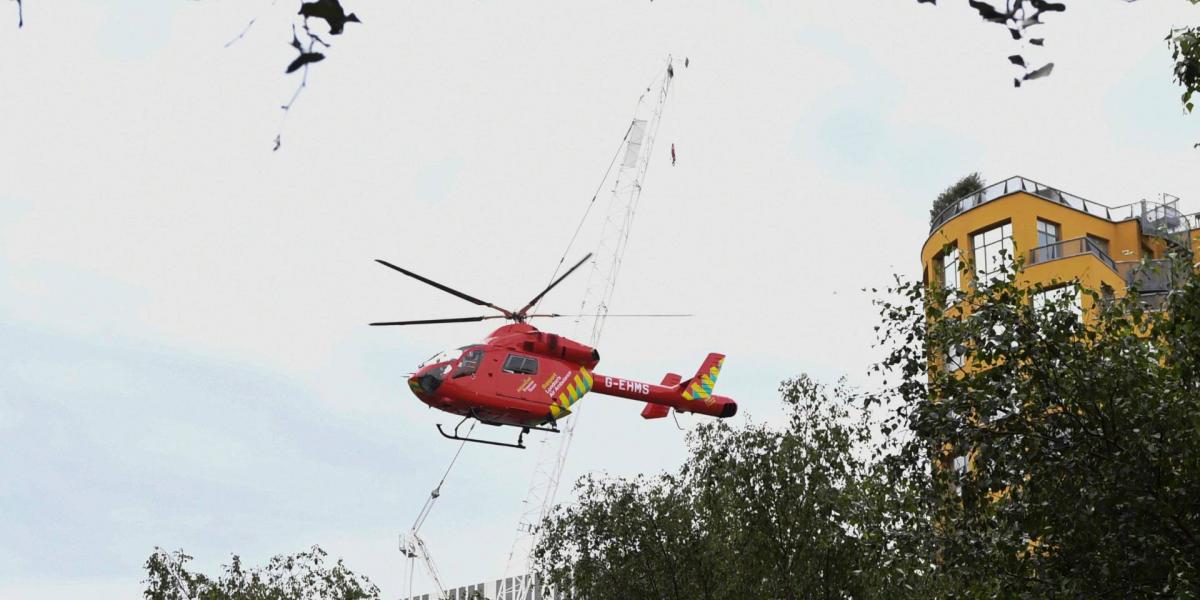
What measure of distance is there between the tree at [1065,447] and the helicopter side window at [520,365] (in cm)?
1911

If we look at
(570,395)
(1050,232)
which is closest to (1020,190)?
(1050,232)

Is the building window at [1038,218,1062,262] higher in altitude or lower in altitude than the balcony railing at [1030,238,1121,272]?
higher

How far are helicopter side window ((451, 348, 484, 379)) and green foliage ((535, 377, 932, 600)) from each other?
8.44 meters

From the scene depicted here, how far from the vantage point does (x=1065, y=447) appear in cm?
1908

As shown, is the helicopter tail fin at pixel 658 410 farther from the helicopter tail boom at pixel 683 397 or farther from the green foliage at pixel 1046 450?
the green foliage at pixel 1046 450

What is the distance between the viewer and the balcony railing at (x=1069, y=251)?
49.0 m

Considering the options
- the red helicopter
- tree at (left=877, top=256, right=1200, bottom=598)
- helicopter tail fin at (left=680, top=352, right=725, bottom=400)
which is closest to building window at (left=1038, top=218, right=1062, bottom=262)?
helicopter tail fin at (left=680, top=352, right=725, bottom=400)

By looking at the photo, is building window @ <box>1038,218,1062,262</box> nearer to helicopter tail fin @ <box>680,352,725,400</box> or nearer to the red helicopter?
helicopter tail fin @ <box>680,352,725,400</box>

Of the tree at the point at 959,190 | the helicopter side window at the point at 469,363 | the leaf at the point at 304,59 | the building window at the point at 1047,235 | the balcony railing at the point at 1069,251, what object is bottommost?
the leaf at the point at 304,59

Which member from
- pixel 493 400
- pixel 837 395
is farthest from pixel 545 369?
pixel 837 395

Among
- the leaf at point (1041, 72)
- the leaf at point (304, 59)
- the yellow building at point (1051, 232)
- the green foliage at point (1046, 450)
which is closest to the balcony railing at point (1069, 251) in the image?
the yellow building at point (1051, 232)

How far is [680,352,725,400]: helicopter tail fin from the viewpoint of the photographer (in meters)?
48.9

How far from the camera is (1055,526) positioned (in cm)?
1909

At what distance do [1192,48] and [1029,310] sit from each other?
4377mm
